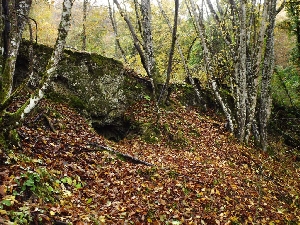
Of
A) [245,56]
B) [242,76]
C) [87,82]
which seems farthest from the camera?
[242,76]

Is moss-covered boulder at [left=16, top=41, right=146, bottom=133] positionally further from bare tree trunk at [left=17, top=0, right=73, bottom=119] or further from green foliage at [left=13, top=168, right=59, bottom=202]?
green foliage at [left=13, top=168, right=59, bottom=202]

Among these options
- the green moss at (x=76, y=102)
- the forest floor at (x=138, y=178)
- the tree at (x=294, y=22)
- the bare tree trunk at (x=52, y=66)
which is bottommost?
the forest floor at (x=138, y=178)

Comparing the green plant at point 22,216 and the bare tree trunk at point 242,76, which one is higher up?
the bare tree trunk at point 242,76

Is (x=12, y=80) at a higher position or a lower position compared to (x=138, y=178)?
higher

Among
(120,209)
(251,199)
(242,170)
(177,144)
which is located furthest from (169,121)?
(120,209)

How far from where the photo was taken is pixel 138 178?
709 cm

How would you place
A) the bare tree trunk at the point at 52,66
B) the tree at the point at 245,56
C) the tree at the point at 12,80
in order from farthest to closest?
1. the tree at the point at 245,56
2. the bare tree trunk at the point at 52,66
3. the tree at the point at 12,80

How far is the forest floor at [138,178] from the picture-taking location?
4741 mm

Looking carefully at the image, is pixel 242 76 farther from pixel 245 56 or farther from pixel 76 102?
pixel 76 102

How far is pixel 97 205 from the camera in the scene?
5.48 metres

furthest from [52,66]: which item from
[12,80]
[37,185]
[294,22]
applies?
[294,22]

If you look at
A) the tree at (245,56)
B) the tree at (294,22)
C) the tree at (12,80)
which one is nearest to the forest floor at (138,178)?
the tree at (12,80)

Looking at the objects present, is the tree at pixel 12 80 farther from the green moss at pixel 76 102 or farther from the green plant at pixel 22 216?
the green moss at pixel 76 102

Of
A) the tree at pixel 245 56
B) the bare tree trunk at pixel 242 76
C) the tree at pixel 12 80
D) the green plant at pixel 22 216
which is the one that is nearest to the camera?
the green plant at pixel 22 216
